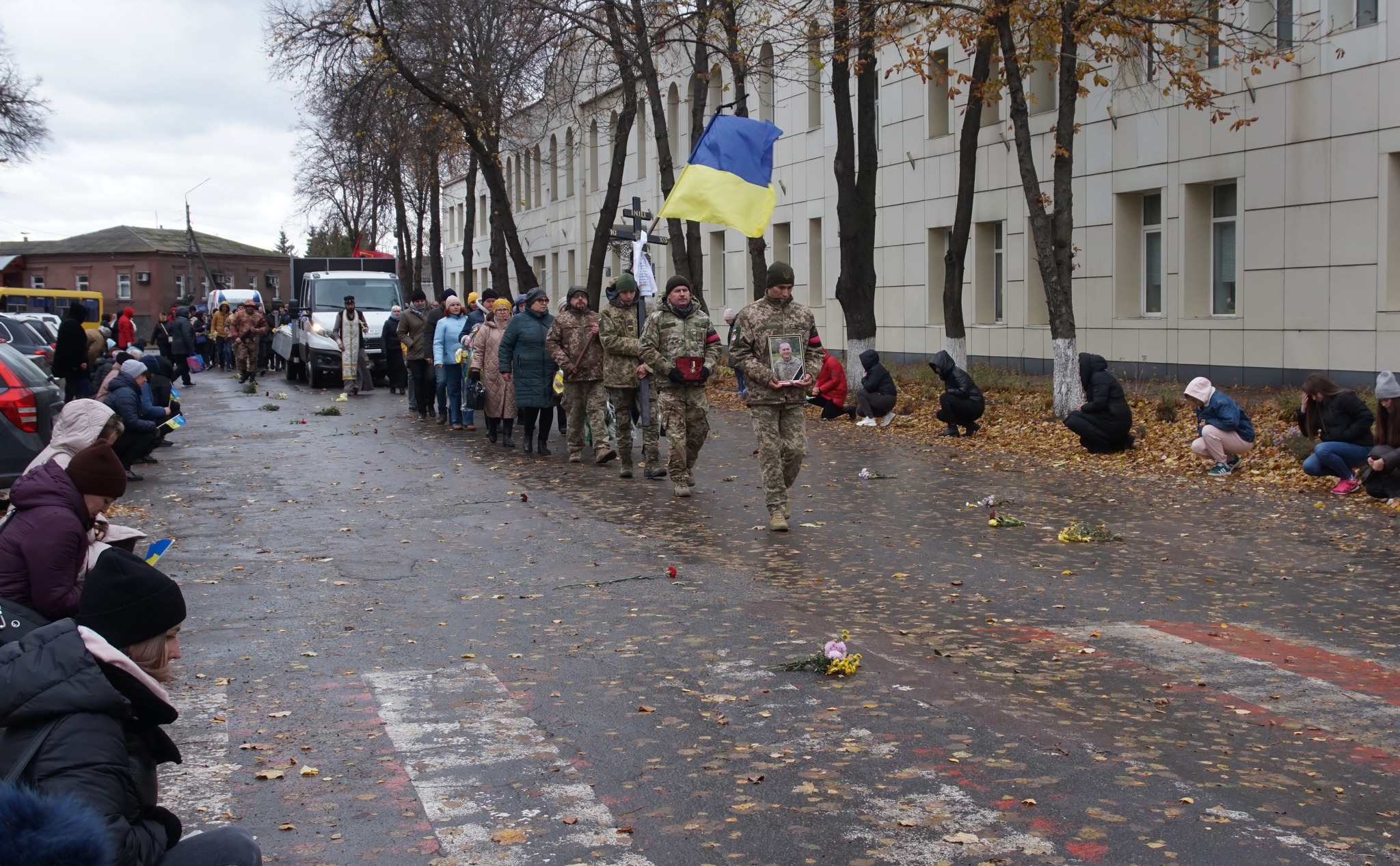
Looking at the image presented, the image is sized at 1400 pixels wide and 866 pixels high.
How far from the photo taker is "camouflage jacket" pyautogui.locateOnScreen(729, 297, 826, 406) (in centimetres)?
1125

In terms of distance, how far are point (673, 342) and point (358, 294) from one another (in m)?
21.6

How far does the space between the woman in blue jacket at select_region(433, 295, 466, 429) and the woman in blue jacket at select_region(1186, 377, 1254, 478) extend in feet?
33.3

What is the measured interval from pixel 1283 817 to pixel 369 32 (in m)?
30.3

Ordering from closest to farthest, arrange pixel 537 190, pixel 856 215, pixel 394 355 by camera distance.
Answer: pixel 856 215, pixel 394 355, pixel 537 190

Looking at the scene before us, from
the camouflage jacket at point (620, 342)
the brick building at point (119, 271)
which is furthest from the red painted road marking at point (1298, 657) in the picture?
the brick building at point (119, 271)

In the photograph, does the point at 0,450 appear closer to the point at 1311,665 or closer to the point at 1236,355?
the point at 1311,665

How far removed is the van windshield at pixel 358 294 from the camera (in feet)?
108

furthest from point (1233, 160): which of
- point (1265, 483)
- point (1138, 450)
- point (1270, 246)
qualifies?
point (1265, 483)

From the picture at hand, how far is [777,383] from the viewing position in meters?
11.2

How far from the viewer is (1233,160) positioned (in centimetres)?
2308

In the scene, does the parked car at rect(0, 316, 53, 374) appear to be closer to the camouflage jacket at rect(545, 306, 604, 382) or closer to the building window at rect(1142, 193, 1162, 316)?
the camouflage jacket at rect(545, 306, 604, 382)

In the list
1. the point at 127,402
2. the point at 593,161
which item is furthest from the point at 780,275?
the point at 593,161

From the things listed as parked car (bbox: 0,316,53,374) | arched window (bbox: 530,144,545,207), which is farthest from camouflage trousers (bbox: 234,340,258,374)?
arched window (bbox: 530,144,545,207)

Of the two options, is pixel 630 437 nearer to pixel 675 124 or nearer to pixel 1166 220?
pixel 1166 220
